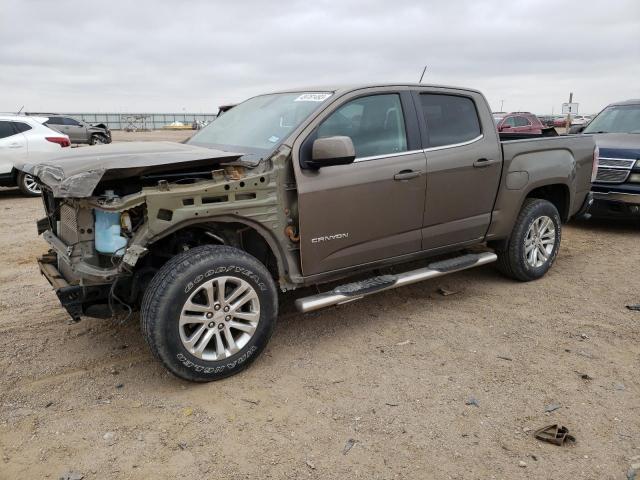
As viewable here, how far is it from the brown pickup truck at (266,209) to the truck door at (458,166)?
0.04 ft

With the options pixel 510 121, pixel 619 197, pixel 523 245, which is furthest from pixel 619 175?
pixel 510 121

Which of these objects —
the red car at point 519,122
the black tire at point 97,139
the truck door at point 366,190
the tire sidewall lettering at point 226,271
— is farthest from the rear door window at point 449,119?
the black tire at point 97,139

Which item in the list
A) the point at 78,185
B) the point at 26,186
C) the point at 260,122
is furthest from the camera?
the point at 26,186

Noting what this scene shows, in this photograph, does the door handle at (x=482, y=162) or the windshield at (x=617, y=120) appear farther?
the windshield at (x=617, y=120)

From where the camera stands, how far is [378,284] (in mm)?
4117

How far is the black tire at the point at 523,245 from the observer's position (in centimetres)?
518

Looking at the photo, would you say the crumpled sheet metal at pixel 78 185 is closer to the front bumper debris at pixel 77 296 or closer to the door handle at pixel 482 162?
the front bumper debris at pixel 77 296

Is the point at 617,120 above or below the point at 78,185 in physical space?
above

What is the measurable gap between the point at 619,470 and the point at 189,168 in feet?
9.69

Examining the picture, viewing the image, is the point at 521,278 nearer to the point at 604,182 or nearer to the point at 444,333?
the point at 444,333

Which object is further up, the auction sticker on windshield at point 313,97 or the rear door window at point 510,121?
the auction sticker on windshield at point 313,97

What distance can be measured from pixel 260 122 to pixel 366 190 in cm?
104

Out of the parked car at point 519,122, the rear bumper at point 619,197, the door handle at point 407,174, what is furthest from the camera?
the parked car at point 519,122

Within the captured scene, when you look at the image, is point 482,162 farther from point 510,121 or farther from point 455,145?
point 510,121
